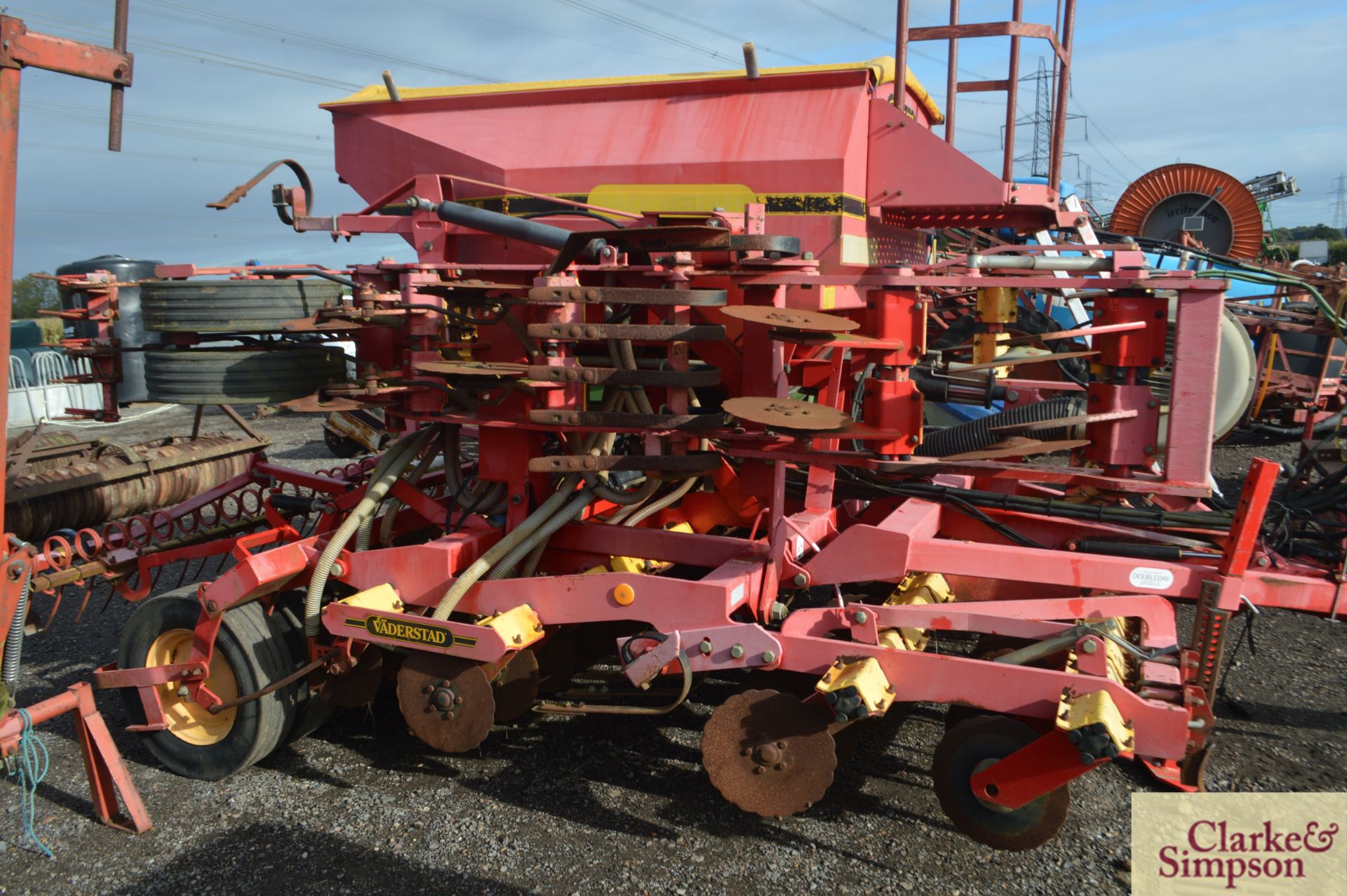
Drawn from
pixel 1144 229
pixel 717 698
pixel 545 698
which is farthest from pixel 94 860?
pixel 1144 229

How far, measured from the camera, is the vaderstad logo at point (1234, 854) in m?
1.94

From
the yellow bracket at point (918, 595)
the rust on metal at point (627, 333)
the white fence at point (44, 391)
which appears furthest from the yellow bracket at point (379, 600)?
the white fence at point (44, 391)

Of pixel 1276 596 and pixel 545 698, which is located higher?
pixel 1276 596

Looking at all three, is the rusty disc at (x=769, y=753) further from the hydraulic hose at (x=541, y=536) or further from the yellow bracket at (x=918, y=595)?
Answer: the hydraulic hose at (x=541, y=536)

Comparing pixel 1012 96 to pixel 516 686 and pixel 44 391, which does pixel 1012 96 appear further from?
pixel 44 391

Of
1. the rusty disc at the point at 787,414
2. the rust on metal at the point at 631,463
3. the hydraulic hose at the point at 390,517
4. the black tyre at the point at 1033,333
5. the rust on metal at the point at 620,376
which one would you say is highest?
the black tyre at the point at 1033,333

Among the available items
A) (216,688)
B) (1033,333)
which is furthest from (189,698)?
(1033,333)

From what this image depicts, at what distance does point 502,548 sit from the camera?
151 inches

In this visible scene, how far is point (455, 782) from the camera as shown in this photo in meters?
3.92

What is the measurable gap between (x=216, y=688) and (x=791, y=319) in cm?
289

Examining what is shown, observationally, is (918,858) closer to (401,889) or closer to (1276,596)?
(1276,596)

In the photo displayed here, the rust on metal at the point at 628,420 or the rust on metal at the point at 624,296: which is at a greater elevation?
the rust on metal at the point at 624,296

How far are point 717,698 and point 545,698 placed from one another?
0.84 metres

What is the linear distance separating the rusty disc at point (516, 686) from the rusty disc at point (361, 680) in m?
0.59
